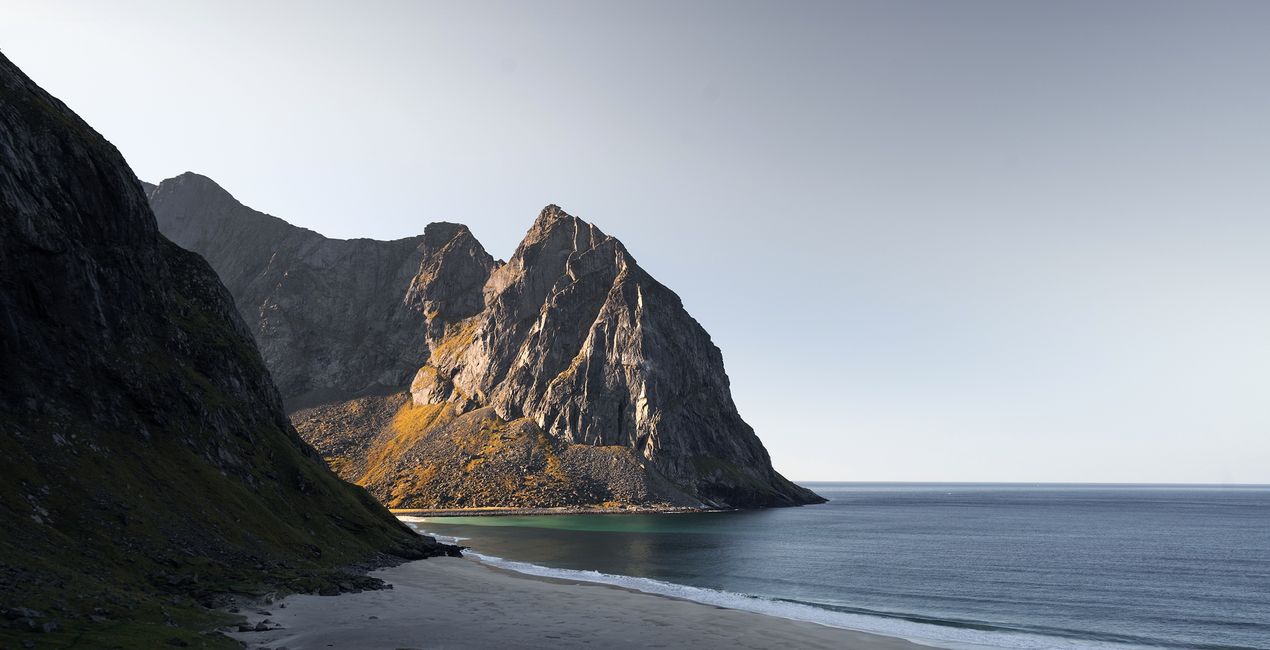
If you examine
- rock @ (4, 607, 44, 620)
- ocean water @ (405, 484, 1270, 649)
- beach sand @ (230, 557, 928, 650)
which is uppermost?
rock @ (4, 607, 44, 620)

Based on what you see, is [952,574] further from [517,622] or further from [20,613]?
[20,613]

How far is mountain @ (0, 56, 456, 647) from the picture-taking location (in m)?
40.8

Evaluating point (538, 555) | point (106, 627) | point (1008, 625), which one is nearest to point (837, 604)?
point (1008, 625)

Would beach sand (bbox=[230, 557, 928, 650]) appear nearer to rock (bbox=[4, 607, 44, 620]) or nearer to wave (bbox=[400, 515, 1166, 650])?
wave (bbox=[400, 515, 1166, 650])

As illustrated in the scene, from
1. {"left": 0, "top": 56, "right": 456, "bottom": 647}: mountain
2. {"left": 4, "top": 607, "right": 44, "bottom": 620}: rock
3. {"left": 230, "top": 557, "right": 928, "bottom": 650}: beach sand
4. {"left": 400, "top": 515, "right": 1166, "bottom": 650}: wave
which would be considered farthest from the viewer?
{"left": 400, "top": 515, "right": 1166, "bottom": 650}: wave

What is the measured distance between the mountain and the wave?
99.9 feet

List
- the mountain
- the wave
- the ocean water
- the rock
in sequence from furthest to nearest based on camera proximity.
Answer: the ocean water < the wave < the mountain < the rock

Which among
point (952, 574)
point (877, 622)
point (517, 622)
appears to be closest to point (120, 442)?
point (517, 622)

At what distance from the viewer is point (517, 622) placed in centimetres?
5112

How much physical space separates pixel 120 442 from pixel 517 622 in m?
43.1

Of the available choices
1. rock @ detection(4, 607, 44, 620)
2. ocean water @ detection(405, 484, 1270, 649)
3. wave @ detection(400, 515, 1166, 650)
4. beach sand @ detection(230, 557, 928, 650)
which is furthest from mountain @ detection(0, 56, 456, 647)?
ocean water @ detection(405, 484, 1270, 649)

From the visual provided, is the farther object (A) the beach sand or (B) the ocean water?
(B) the ocean water

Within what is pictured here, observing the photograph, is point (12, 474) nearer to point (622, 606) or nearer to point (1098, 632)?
point (622, 606)

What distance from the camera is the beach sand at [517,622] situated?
43125 mm
